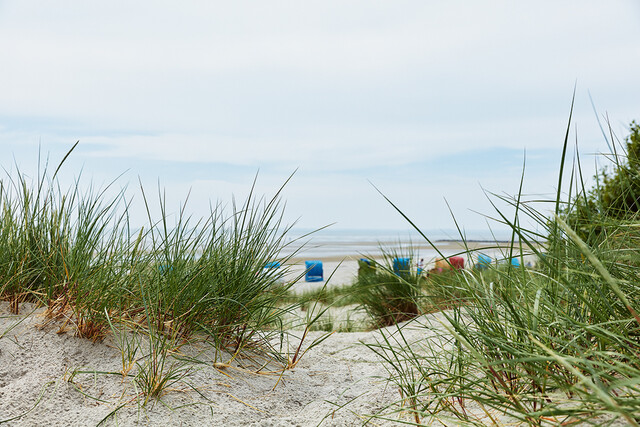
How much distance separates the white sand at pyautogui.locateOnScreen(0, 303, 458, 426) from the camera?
6.01 ft

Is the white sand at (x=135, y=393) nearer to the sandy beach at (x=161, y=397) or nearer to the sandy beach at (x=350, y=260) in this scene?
the sandy beach at (x=161, y=397)

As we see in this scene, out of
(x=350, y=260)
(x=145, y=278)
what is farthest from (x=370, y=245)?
(x=145, y=278)

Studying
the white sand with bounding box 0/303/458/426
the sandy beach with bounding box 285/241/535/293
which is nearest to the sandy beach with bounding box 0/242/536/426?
the white sand with bounding box 0/303/458/426

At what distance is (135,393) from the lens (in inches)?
75.8

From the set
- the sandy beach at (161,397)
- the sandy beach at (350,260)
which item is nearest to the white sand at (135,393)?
the sandy beach at (161,397)

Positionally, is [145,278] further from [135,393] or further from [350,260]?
[350,260]

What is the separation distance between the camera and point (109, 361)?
83.8 inches

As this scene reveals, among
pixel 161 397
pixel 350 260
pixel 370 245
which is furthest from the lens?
pixel 370 245

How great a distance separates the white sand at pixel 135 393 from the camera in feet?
6.01

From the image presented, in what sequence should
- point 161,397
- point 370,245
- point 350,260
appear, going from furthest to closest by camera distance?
point 370,245 → point 350,260 → point 161,397

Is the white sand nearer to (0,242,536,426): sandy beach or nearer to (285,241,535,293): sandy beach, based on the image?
(0,242,536,426): sandy beach

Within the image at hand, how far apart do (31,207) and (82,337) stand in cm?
90

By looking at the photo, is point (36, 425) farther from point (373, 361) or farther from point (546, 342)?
point (546, 342)

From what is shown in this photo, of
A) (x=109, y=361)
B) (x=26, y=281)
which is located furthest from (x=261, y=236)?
(x=26, y=281)
